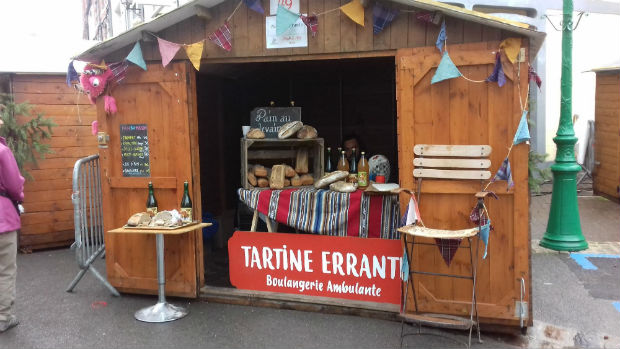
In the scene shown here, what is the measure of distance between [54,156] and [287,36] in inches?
191

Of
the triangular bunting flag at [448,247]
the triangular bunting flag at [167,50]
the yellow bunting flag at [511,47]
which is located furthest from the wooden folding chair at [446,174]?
the triangular bunting flag at [167,50]

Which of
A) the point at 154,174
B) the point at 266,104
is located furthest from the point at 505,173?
the point at 266,104

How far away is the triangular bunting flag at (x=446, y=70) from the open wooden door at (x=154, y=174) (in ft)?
8.37

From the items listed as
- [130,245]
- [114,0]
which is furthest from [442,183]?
[114,0]

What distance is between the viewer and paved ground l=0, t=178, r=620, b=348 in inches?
175

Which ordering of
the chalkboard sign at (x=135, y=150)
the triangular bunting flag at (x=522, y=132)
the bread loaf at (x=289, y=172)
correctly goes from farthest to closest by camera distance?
the bread loaf at (x=289, y=172) < the chalkboard sign at (x=135, y=150) < the triangular bunting flag at (x=522, y=132)

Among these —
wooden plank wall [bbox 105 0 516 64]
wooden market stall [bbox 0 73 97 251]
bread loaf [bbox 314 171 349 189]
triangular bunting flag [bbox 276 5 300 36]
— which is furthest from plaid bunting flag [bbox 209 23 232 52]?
wooden market stall [bbox 0 73 97 251]

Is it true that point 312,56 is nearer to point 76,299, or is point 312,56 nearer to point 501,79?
point 501,79

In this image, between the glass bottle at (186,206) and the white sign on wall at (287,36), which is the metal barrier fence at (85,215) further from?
the white sign on wall at (287,36)

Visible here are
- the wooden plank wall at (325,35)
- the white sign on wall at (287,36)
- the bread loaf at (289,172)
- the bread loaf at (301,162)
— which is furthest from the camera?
the bread loaf at (301,162)

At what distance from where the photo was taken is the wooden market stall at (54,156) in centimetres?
759

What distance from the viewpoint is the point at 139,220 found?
16.7 ft

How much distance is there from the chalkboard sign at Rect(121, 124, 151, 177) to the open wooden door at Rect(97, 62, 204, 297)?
0.05m

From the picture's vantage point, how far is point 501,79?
425 centimetres
